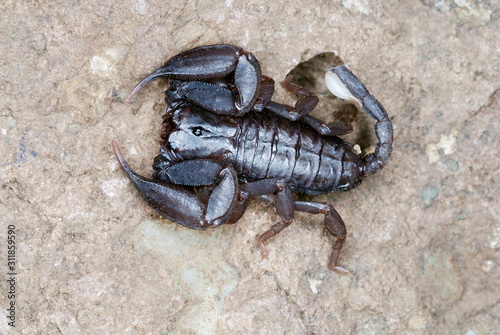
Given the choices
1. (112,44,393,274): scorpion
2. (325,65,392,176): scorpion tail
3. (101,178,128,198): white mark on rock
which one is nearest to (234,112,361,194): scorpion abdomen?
(112,44,393,274): scorpion

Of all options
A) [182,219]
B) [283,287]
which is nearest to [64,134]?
[182,219]

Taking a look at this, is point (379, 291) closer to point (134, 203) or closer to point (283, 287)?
point (283, 287)

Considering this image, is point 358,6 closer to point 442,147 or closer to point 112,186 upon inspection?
point 442,147

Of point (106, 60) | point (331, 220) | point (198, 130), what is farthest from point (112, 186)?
point (331, 220)

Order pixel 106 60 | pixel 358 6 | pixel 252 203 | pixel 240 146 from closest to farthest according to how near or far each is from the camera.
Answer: pixel 106 60
pixel 240 146
pixel 252 203
pixel 358 6

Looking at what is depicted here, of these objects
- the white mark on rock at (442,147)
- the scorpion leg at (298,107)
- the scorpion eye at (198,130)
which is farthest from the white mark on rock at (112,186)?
the white mark on rock at (442,147)

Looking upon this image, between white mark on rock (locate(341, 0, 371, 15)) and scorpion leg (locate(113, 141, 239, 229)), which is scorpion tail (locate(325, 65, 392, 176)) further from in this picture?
scorpion leg (locate(113, 141, 239, 229))

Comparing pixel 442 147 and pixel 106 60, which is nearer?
pixel 106 60
